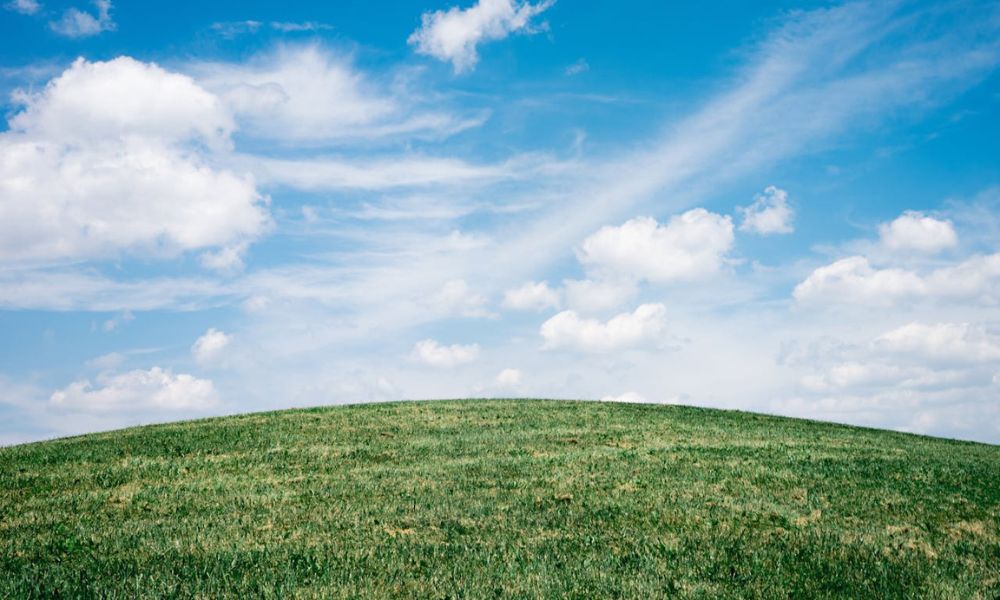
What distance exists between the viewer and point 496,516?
51.4 ft

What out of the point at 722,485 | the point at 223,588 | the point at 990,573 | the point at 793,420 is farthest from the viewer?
the point at 793,420

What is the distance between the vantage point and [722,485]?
1908 cm

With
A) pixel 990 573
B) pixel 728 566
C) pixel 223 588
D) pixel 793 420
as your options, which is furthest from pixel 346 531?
pixel 793 420

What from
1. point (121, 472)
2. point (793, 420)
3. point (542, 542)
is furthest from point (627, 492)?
point (793, 420)

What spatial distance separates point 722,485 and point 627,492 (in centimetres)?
286

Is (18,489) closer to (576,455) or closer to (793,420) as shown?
(576,455)

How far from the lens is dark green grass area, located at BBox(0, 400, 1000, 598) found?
11117 millimetres

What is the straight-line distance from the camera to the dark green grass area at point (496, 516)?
1112 cm

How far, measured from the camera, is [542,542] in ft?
43.9

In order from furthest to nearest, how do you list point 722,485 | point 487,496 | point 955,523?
point 722,485 → point 487,496 → point 955,523

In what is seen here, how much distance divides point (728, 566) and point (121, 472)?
19132mm

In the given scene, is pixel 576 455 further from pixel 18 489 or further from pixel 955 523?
pixel 18 489

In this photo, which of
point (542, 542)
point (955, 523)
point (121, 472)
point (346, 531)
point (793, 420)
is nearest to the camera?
point (542, 542)

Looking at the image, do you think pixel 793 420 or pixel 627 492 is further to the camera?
pixel 793 420
